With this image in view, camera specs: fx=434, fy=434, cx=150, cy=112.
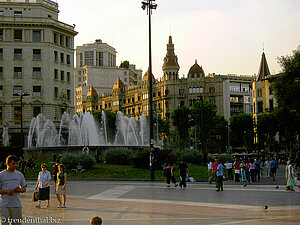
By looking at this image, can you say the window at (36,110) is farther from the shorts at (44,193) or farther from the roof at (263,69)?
the roof at (263,69)

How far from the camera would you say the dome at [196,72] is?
116188mm

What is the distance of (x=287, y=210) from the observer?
1379 centimetres

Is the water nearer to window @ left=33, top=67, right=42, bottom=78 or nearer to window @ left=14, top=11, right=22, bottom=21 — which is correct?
window @ left=33, top=67, right=42, bottom=78

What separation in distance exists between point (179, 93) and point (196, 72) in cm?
749

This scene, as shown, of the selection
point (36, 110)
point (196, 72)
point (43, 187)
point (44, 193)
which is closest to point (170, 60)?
point (196, 72)

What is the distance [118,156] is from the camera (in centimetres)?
3609

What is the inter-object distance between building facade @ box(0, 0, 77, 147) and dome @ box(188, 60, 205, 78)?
179 ft

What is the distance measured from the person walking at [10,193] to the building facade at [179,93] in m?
Answer: 99.6

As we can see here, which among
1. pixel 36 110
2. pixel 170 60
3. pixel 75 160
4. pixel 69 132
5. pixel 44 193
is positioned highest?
pixel 170 60

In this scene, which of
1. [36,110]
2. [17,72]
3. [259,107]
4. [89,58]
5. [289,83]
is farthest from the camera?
[89,58]

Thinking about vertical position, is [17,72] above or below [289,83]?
above

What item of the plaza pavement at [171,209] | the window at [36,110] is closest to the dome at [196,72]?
the window at [36,110]

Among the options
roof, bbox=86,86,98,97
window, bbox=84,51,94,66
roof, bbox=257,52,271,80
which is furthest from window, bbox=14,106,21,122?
window, bbox=84,51,94,66

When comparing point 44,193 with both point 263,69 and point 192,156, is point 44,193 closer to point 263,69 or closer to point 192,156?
point 192,156
